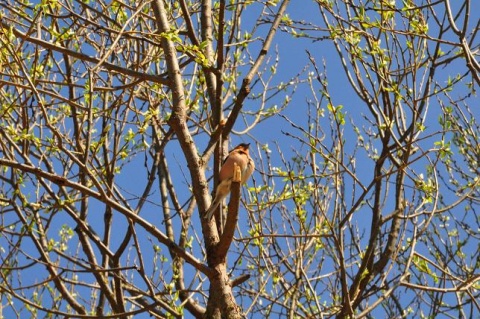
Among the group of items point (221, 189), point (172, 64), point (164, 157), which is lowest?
point (221, 189)

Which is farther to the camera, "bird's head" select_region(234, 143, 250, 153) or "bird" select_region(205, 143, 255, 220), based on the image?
"bird's head" select_region(234, 143, 250, 153)

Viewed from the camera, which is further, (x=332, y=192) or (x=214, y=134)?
(x=332, y=192)

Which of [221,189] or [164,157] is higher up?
[164,157]

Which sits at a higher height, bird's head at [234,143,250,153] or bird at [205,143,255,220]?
bird's head at [234,143,250,153]

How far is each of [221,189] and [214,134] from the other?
482 millimetres

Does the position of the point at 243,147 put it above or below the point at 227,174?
above

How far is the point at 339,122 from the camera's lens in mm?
5473

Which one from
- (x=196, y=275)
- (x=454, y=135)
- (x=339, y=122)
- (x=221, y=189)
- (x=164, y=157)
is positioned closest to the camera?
(x=221, y=189)

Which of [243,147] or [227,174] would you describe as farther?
[243,147]

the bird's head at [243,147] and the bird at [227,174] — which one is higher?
the bird's head at [243,147]

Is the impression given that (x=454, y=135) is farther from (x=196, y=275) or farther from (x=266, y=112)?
(x=196, y=275)

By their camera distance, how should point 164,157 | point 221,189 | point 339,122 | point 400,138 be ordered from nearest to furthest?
1. point 221,189
2. point 339,122
3. point 400,138
4. point 164,157

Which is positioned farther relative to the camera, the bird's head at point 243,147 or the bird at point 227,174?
the bird's head at point 243,147

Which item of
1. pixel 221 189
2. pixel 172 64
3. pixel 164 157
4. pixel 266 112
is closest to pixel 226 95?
pixel 266 112
